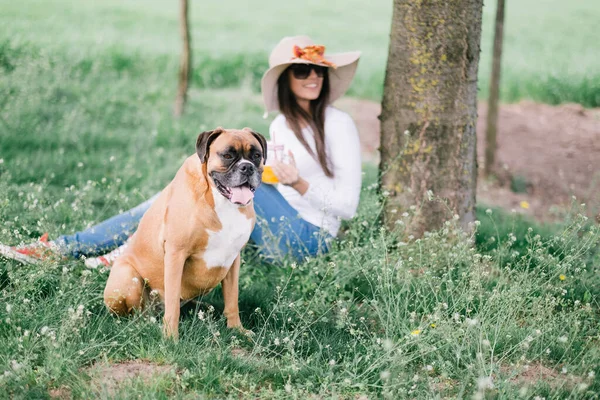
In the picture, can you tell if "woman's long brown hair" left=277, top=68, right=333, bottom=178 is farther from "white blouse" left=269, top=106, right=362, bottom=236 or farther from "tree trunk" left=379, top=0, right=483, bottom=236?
"tree trunk" left=379, top=0, right=483, bottom=236

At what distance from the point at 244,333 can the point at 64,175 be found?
3740mm

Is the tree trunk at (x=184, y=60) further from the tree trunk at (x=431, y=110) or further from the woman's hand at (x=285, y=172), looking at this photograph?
the woman's hand at (x=285, y=172)

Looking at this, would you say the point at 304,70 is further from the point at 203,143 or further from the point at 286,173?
the point at 203,143

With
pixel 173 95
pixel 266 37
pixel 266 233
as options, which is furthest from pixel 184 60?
pixel 266 37

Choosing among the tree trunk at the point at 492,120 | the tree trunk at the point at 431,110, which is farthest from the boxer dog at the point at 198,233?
the tree trunk at the point at 492,120

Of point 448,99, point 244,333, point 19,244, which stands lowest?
point 244,333

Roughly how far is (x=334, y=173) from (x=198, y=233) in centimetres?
162

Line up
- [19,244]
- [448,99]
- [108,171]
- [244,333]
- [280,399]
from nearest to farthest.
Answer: [280,399], [244,333], [19,244], [448,99], [108,171]

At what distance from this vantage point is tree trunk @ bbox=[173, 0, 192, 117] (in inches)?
345

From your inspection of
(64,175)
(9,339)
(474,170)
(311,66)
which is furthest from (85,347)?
(64,175)

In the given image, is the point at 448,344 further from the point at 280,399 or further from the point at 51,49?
the point at 51,49

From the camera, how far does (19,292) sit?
12.0 feet

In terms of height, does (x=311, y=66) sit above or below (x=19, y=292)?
above

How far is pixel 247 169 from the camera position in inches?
134
